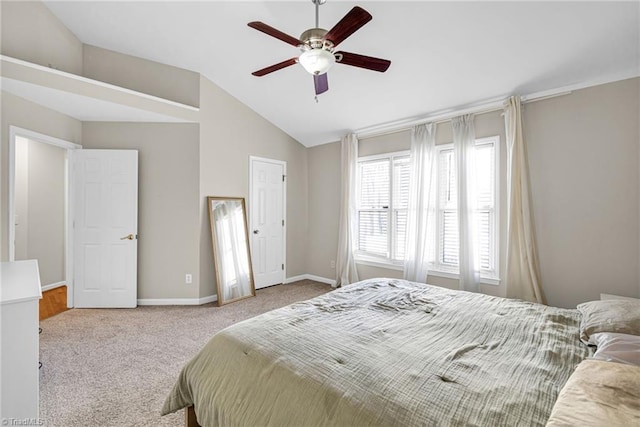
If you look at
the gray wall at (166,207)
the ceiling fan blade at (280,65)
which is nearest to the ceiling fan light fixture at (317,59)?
the ceiling fan blade at (280,65)

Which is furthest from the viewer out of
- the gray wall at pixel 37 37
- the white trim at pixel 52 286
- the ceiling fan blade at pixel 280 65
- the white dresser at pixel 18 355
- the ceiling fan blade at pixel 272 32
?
the white trim at pixel 52 286

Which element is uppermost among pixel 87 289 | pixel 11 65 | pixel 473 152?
pixel 11 65

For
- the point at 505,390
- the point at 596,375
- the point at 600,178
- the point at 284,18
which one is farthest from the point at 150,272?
the point at 600,178

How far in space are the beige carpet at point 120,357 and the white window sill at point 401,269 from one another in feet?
4.19

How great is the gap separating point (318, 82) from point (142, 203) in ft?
9.72

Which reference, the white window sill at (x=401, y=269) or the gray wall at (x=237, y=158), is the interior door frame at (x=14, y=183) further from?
the white window sill at (x=401, y=269)

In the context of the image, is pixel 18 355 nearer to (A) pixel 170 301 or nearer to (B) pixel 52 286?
(A) pixel 170 301

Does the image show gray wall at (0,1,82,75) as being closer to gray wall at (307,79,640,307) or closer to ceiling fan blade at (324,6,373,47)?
ceiling fan blade at (324,6,373,47)

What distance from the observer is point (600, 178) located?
8.94 ft

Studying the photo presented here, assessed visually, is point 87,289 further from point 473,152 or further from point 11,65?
point 473,152

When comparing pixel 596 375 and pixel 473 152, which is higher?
pixel 473 152

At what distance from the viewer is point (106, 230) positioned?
148 inches

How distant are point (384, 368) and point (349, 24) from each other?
5.98 ft

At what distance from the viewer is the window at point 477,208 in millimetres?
3373
